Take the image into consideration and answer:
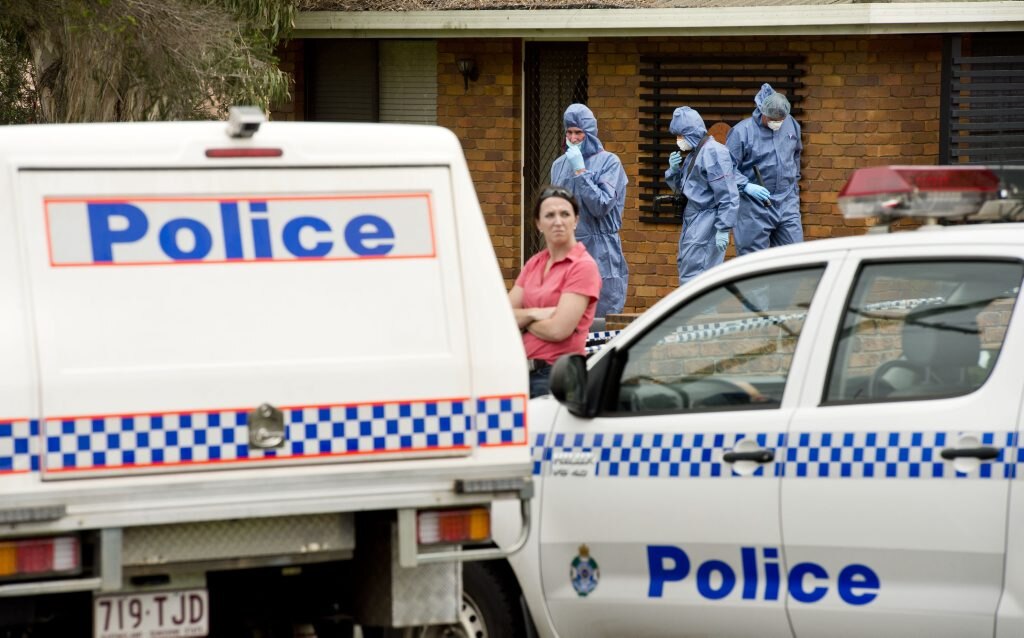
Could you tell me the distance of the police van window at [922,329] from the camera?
5379mm

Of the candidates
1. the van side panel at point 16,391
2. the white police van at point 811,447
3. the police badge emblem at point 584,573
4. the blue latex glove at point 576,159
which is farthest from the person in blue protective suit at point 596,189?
the van side panel at point 16,391

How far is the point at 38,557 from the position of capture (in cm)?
491

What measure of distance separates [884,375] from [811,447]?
308 mm

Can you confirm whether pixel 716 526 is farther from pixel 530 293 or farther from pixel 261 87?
pixel 261 87

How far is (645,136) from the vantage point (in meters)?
16.4

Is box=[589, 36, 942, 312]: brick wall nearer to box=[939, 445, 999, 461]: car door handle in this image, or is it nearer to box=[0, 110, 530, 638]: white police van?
box=[939, 445, 999, 461]: car door handle

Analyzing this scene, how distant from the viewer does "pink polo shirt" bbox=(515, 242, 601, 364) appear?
784 cm

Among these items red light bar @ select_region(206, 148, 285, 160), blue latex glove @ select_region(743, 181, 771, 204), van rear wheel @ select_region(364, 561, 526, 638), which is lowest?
van rear wheel @ select_region(364, 561, 526, 638)

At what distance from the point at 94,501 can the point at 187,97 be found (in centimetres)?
980

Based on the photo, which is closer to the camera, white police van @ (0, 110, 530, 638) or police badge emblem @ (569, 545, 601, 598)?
white police van @ (0, 110, 530, 638)

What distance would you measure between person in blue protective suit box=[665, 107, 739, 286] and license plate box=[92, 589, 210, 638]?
8.13m

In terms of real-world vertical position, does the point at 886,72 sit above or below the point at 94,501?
above

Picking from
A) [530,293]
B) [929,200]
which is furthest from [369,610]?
[530,293]

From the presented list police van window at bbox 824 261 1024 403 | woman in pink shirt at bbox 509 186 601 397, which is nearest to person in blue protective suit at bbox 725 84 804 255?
woman in pink shirt at bbox 509 186 601 397
